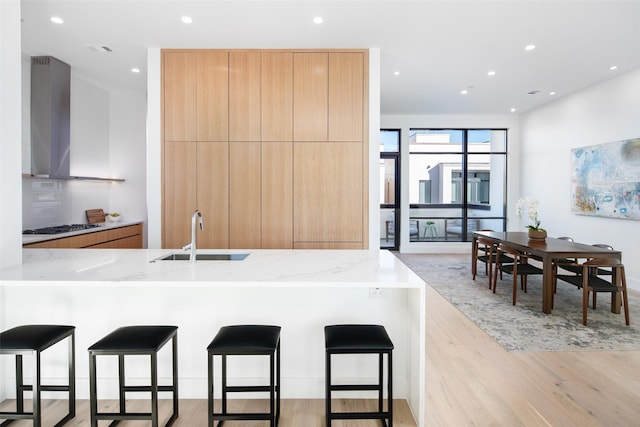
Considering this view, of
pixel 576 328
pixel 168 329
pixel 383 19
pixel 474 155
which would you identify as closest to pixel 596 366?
pixel 576 328

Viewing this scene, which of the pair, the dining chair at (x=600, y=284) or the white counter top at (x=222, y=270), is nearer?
the white counter top at (x=222, y=270)

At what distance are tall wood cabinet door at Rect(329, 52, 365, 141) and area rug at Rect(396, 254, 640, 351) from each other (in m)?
2.52

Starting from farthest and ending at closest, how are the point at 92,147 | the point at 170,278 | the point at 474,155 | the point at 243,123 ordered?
the point at 474,155 → the point at 92,147 → the point at 243,123 → the point at 170,278

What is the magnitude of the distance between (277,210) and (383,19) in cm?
231

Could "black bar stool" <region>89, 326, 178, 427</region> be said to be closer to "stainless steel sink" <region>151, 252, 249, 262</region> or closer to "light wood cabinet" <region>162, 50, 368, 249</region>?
"stainless steel sink" <region>151, 252, 249, 262</region>

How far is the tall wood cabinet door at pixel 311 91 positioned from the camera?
13.9 feet

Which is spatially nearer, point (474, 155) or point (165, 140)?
point (165, 140)

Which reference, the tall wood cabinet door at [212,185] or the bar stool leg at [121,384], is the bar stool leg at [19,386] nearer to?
the bar stool leg at [121,384]

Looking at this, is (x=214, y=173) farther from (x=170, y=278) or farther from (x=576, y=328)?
(x=576, y=328)

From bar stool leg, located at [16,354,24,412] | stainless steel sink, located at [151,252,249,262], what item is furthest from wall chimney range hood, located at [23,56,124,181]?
bar stool leg, located at [16,354,24,412]

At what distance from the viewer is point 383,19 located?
351 centimetres

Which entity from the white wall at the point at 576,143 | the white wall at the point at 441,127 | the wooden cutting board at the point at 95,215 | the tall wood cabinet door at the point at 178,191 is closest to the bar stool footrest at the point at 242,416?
the tall wood cabinet door at the point at 178,191

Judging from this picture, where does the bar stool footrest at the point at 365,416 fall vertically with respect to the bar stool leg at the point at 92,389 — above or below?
below

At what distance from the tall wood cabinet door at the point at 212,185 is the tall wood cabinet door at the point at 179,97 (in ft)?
0.90
